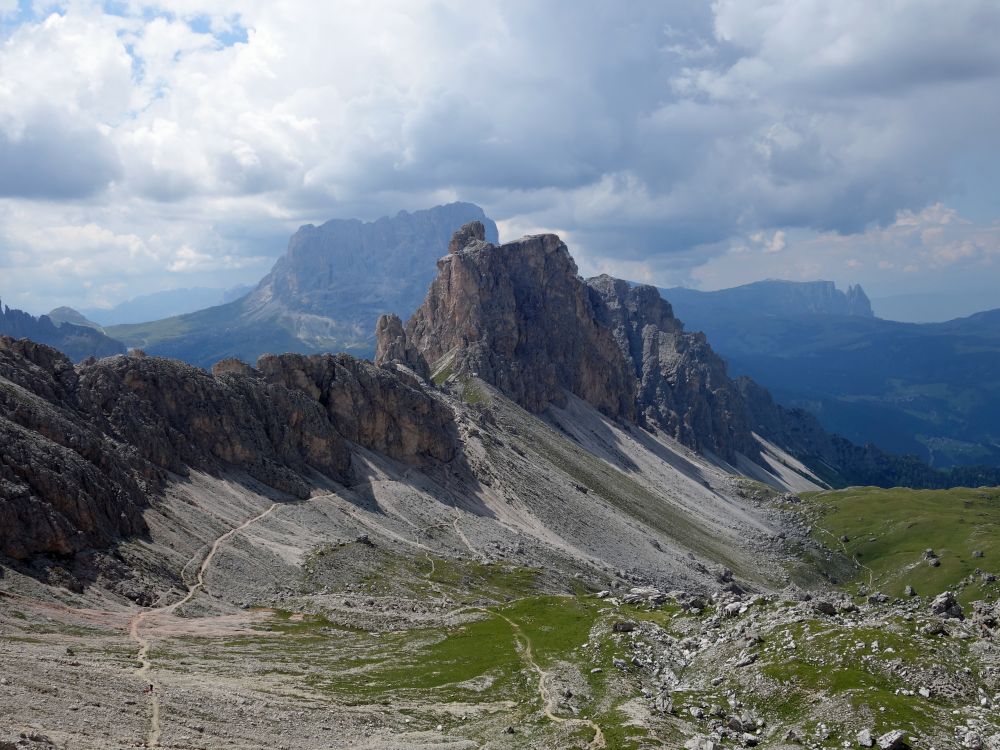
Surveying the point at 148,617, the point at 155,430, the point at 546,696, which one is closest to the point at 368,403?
the point at 155,430

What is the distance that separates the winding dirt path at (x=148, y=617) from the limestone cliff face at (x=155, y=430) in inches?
431

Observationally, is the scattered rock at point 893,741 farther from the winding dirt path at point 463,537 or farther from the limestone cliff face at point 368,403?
the limestone cliff face at point 368,403

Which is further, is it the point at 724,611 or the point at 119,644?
the point at 724,611

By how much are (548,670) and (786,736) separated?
90.6ft

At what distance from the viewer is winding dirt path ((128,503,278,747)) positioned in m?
53.9

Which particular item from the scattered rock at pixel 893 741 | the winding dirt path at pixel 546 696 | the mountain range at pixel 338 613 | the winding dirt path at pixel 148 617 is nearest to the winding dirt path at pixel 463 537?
the mountain range at pixel 338 613

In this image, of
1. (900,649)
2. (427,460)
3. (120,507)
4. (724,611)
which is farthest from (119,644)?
(427,460)

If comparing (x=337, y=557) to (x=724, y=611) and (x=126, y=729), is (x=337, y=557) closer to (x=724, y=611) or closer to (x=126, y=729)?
(x=724, y=611)

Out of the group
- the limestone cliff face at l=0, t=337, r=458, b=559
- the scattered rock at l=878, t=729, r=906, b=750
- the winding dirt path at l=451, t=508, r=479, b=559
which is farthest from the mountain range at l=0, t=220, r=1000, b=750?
the winding dirt path at l=451, t=508, r=479, b=559

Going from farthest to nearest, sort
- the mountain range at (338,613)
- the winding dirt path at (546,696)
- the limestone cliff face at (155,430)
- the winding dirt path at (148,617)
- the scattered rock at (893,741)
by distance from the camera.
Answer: the limestone cliff face at (155,430), the winding dirt path at (546,696), the mountain range at (338,613), the scattered rock at (893,741), the winding dirt path at (148,617)

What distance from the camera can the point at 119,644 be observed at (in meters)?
74.6

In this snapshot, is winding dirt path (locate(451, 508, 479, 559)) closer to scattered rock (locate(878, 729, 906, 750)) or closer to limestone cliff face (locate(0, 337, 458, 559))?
limestone cliff face (locate(0, 337, 458, 559))

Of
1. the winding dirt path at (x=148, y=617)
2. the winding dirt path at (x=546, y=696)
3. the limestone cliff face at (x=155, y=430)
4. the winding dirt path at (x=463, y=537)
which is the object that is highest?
the limestone cliff face at (x=155, y=430)

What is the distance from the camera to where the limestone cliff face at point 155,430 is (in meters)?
99.6
